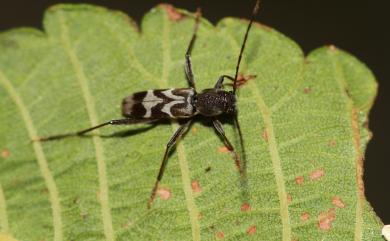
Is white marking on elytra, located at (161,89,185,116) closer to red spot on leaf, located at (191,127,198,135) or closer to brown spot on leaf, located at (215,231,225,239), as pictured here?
red spot on leaf, located at (191,127,198,135)

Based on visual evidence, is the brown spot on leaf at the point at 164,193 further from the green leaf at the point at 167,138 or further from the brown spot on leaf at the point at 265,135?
the brown spot on leaf at the point at 265,135

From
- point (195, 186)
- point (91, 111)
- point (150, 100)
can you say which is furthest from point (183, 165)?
point (91, 111)

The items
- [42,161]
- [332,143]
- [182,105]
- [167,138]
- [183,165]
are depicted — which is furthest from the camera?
[182,105]

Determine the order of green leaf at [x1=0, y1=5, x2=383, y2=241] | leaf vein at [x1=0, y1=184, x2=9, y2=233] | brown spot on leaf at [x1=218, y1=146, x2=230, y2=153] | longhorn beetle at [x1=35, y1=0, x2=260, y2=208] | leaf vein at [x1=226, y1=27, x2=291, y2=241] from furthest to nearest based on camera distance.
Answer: longhorn beetle at [x1=35, y1=0, x2=260, y2=208] → brown spot on leaf at [x1=218, y1=146, x2=230, y2=153] → leaf vein at [x1=0, y1=184, x2=9, y2=233] → green leaf at [x1=0, y1=5, x2=383, y2=241] → leaf vein at [x1=226, y1=27, x2=291, y2=241]

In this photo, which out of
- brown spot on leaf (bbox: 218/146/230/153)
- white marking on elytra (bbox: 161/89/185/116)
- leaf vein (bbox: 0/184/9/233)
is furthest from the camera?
white marking on elytra (bbox: 161/89/185/116)

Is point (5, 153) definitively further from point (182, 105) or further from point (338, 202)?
point (338, 202)

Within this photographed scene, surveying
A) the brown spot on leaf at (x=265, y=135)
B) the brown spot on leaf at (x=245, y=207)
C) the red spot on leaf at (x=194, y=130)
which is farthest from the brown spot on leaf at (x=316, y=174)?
the red spot on leaf at (x=194, y=130)

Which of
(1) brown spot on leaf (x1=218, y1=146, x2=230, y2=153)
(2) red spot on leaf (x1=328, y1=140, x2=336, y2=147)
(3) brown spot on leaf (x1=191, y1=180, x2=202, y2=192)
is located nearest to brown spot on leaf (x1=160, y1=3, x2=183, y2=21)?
(1) brown spot on leaf (x1=218, y1=146, x2=230, y2=153)
